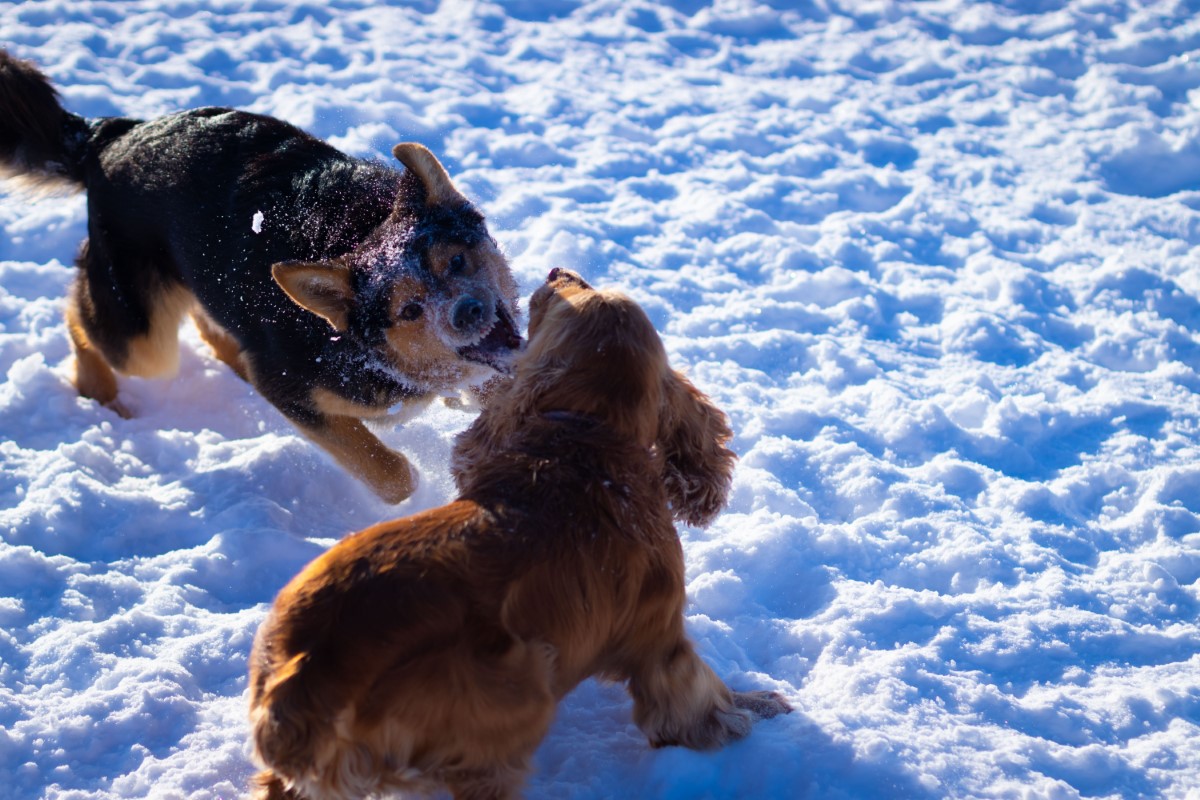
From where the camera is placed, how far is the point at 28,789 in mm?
3164

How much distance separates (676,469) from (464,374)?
1.35 metres

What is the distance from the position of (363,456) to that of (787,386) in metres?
2.44

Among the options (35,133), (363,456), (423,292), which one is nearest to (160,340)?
(35,133)

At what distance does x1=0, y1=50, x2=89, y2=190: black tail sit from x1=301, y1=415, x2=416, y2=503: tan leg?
2.12 meters

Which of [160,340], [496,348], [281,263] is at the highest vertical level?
[281,263]

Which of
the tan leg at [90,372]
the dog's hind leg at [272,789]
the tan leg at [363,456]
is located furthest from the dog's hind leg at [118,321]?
the dog's hind leg at [272,789]

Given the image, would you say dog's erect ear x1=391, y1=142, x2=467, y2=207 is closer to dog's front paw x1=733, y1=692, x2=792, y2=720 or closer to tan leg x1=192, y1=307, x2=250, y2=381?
tan leg x1=192, y1=307, x2=250, y2=381

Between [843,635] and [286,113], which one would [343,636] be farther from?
[286,113]

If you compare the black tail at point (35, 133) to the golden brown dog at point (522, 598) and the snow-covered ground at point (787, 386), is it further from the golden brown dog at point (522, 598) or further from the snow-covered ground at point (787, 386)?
the golden brown dog at point (522, 598)

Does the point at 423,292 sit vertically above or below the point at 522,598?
above

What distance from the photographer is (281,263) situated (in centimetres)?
405

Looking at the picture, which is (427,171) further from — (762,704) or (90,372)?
(762,704)

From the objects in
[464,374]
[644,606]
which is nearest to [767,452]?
[464,374]

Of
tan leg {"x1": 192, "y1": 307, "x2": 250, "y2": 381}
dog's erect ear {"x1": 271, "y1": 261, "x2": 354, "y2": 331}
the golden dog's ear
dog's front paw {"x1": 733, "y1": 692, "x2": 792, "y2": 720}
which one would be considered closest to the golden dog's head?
the golden dog's ear
